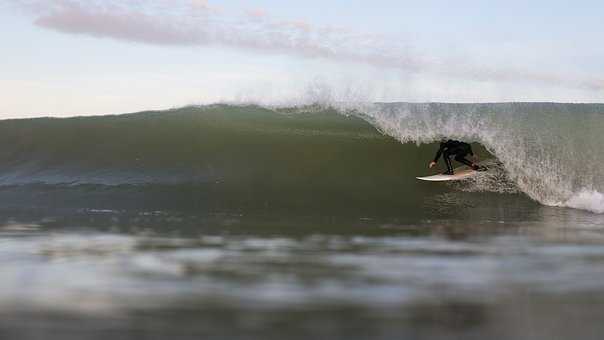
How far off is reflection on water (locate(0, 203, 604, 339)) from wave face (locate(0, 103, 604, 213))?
365 centimetres

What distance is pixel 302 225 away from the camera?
887 cm

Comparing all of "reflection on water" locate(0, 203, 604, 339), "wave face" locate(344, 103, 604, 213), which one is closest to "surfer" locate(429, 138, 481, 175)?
"wave face" locate(344, 103, 604, 213)

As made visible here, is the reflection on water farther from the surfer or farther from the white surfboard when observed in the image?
the white surfboard

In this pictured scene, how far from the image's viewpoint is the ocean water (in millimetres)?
3953

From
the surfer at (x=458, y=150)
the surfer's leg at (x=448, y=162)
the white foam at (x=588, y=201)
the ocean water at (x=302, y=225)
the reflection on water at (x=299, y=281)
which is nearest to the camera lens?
the reflection on water at (x=299, y=281)

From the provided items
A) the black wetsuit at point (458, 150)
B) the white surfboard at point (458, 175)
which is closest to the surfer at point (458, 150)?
the black wetsuit at point (458, 150)

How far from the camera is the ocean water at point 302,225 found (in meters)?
3.95

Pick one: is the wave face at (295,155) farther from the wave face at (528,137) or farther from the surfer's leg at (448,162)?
the surfer's leg at (448,162)

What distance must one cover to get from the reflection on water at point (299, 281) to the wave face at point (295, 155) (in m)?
3.65

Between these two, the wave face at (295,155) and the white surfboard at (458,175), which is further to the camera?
the white surfboard at (458,175)

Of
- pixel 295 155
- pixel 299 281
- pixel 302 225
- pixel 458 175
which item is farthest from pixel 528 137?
Answer: pixel 299 281

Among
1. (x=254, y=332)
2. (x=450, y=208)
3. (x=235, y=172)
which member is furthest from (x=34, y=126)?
(x=254, y=332)

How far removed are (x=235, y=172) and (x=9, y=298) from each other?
9560mm

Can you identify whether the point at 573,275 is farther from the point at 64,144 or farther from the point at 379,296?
the point at 64,144
